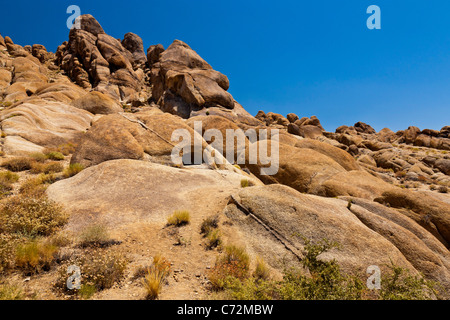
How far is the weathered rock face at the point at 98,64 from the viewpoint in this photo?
55.4m

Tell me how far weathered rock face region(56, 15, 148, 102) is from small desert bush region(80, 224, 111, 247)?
174ft

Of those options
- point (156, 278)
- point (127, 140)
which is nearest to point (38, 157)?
point (127, 140)

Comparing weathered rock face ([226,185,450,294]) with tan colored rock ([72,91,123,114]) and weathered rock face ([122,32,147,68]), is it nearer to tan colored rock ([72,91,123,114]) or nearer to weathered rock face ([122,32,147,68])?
tan colored rock ([72,91,123,114])

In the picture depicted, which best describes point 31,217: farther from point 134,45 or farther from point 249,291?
point 134,45

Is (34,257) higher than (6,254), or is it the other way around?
(6,254)

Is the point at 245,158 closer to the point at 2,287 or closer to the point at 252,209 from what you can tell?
the point at 252,209

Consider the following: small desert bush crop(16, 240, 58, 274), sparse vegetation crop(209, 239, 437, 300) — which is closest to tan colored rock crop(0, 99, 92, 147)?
small desert bush crop(16, 240, 58, 274)

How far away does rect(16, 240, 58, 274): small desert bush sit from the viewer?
5.52 m

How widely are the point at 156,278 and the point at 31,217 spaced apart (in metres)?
5.16

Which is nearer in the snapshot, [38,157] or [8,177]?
[8,177]

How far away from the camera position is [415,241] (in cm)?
854

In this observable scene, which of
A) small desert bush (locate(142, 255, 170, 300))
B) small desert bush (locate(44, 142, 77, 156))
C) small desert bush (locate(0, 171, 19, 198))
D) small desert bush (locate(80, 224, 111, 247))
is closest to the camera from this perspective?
small desert bush (locate(142, 255, 170, 300))

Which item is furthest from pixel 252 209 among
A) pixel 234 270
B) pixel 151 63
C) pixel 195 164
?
pixel 151 63

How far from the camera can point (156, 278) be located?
5.37m
